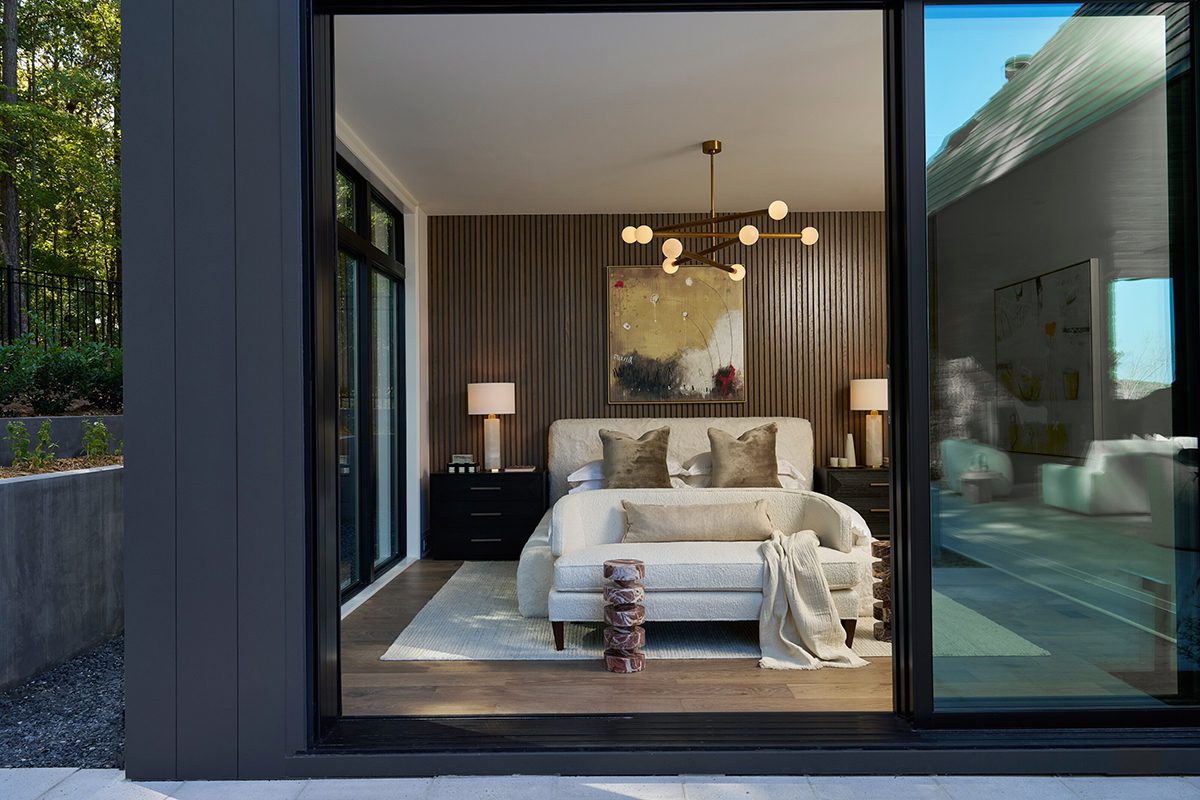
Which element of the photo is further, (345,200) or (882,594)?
(345,200)

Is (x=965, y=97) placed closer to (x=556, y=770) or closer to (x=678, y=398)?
(x=556, y=770)

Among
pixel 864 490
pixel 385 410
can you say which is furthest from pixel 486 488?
pixel 864 490

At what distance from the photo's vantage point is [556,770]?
7.84 feet

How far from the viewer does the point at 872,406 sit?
21.0 feet

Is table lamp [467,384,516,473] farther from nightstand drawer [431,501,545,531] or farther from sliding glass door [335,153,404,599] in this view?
sliding glass door [335,153,404,599]

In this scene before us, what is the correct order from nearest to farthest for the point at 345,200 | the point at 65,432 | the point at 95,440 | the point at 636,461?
the point at 95,440 → the point at 65,432 → the point at 345,200 → the point at 636,461

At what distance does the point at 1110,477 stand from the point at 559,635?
7.61 feet

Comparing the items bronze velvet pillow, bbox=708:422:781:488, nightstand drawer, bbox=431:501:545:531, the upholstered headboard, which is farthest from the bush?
bronze velvet pillow, bbox=708:422:781:488

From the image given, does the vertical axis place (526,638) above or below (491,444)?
below

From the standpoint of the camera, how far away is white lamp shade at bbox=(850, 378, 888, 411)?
637cm

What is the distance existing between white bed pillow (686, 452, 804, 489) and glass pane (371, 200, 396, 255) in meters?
2.70

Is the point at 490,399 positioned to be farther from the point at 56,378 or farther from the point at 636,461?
the point at 56,378

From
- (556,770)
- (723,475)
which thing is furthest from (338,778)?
(723,475)

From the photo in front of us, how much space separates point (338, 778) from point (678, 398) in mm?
4619
